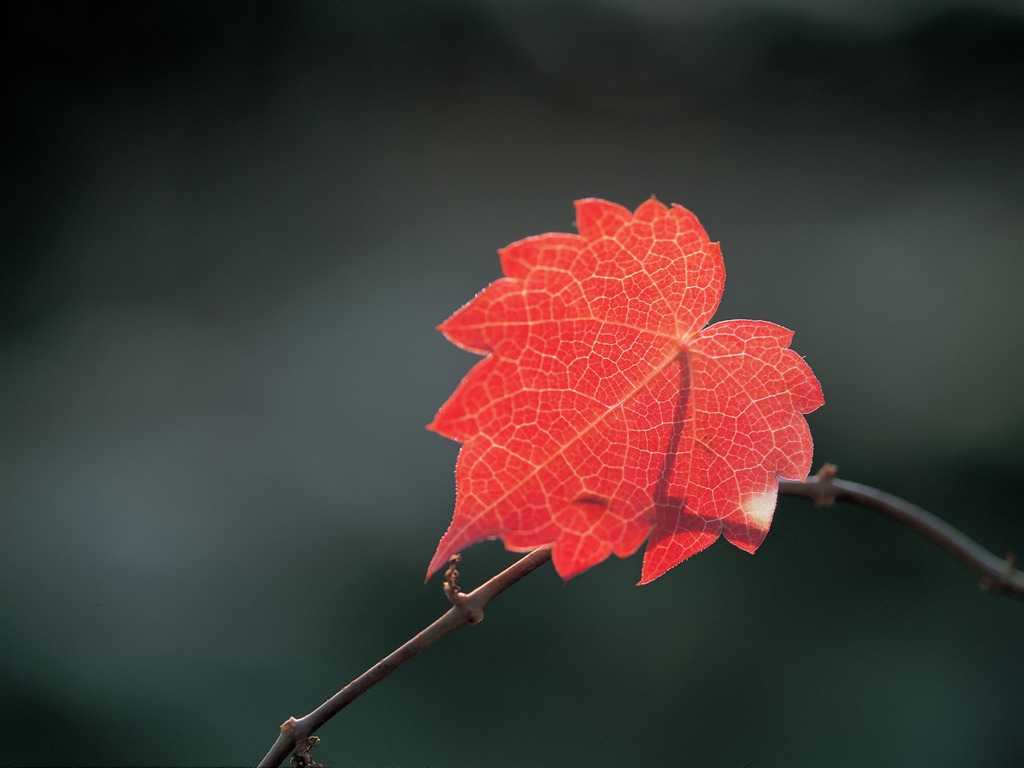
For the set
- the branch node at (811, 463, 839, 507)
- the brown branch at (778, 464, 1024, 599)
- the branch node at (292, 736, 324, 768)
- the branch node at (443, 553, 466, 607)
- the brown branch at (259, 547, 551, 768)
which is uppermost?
the branch node at (443, 553, 466, 607)

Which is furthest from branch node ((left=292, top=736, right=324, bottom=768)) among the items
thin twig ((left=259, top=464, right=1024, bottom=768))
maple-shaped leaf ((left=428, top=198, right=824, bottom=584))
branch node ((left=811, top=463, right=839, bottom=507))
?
branch node ((left=811, top=463, right=839, bottom=507))

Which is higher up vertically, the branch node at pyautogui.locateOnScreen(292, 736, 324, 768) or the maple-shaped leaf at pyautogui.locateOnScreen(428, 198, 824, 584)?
the maple-shaped leaf at pyautogui.locateOnScreen(428, 198, 824, 584)

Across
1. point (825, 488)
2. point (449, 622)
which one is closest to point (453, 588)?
point (449, 622)

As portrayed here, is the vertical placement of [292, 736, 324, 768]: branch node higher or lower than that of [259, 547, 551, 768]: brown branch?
lower

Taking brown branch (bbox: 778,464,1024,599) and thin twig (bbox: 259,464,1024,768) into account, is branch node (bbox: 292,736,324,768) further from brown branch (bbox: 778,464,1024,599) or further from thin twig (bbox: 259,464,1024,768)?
brown branch (bbox: 778,464,1024,599)

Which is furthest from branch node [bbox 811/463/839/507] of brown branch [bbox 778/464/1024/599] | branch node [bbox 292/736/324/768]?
branch node [bbox 292/736/324/768]

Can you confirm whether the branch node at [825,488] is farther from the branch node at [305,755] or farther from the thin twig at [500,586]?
the branch node at [305,755]

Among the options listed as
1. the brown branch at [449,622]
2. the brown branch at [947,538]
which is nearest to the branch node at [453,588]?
the brown branch at [449,622]

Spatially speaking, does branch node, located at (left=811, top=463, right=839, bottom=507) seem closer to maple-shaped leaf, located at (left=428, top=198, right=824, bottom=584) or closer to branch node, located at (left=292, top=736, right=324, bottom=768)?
maple-shaped leaf, located at (left=428, top=198, right=824, bottom=584)

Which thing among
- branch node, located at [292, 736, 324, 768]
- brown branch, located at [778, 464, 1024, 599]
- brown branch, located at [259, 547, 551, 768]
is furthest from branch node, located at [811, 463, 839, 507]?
branch node, located at [292, 736, 324, 768]
